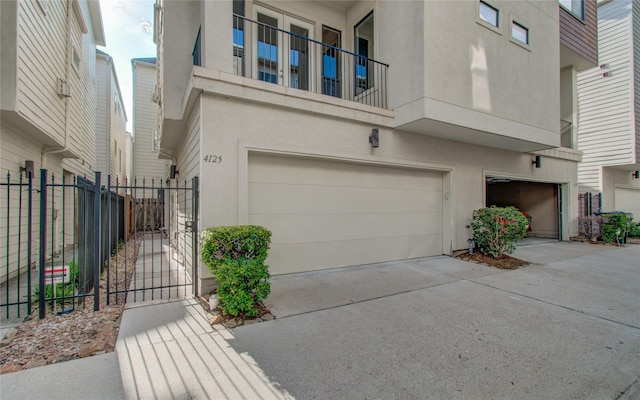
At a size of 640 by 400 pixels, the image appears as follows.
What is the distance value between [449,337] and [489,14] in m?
7.03

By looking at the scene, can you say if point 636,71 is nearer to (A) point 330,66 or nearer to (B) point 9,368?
(A) point 330,66

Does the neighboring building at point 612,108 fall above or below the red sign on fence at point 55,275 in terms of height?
above

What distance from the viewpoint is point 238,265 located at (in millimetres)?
3516

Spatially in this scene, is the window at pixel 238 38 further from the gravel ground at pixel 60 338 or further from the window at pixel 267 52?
the gravel ground at pixel 60 338

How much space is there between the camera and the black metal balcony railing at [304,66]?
648 cm

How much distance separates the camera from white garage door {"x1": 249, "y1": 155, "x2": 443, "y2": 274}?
17.0 feet

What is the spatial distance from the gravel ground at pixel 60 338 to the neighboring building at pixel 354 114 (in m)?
1.29

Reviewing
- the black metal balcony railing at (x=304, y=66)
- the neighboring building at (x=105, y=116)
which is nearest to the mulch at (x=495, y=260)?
the black metal balcony railing at (x=304, y=66)

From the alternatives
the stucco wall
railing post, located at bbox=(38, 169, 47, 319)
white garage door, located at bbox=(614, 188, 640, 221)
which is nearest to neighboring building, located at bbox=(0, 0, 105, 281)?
railing post, located at bbox=(38, 169, 47, 319)

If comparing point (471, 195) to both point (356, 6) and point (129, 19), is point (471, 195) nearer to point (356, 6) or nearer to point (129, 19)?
point (356, 6)

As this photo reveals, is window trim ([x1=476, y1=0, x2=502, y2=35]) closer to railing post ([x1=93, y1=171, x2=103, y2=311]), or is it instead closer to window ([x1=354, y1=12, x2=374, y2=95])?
window ([x1=354, y1=12, x2=374, y2=95])

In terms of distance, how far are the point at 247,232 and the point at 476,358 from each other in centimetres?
275

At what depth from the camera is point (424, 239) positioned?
7164 millimetres

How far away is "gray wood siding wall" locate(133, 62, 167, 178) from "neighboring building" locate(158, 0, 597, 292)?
26.1ft
